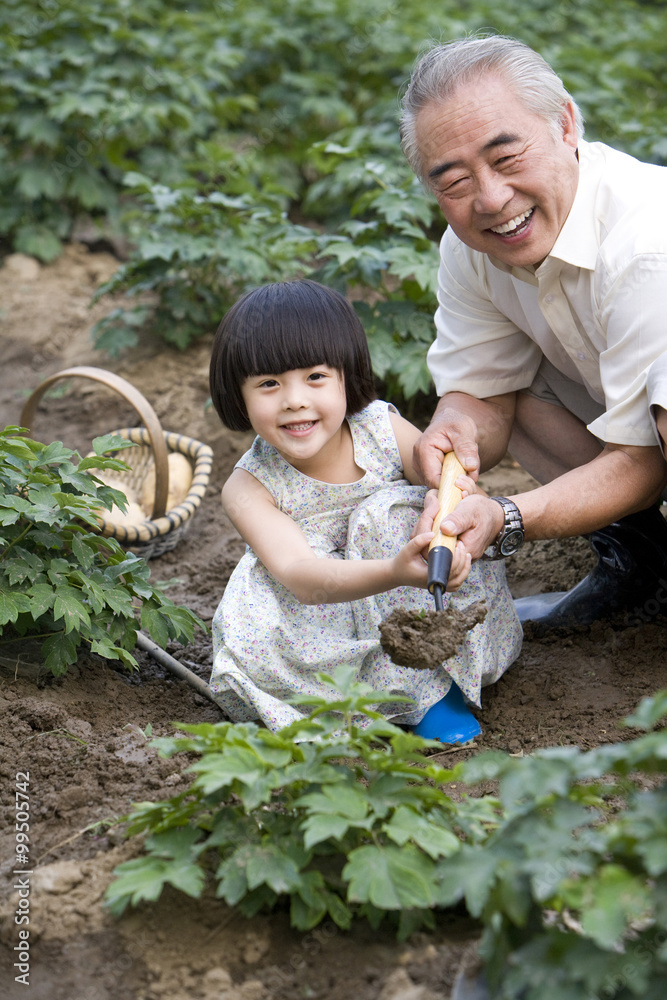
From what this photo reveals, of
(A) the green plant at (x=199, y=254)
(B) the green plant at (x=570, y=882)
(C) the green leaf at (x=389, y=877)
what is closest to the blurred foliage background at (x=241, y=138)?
(A) the green plant at (x=199, y=254)

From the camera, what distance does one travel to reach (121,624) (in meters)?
2.49

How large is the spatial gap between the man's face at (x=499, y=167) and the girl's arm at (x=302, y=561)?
0.81m

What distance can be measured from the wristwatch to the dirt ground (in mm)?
448

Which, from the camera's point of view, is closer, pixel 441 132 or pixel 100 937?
pixel 100 937

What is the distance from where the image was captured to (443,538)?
2154mm

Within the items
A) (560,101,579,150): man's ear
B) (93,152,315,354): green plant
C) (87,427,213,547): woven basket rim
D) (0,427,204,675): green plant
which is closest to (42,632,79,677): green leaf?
(0,427,204,675): green plant

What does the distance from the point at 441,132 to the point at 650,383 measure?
0.79 meters

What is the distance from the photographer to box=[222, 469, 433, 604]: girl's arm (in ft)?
7.09

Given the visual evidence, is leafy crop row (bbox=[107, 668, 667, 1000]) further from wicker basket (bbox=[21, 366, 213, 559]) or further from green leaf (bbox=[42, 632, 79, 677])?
wicker basket (bbox=[21, 366, 213, 559])

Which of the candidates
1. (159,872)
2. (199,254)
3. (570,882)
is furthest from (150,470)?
(570,882)

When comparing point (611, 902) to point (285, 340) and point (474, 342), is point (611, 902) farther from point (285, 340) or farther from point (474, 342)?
point (474, 342)

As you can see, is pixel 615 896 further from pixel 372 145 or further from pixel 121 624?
pixel 372 145

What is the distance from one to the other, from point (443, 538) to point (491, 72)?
3.78 ft

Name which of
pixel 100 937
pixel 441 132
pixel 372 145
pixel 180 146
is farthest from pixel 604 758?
pixel 180 146
